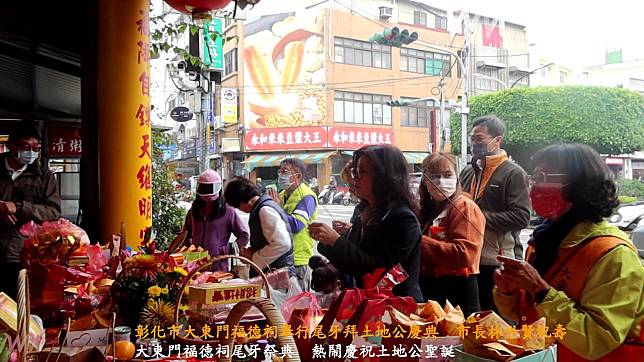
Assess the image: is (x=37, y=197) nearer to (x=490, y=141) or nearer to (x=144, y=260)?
(x=144, y=260)

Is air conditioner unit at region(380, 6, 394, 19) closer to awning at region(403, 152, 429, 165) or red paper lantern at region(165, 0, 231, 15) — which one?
awning at region(403, 152, 429, 165)

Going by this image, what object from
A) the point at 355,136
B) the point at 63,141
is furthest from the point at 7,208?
the point at 355,136

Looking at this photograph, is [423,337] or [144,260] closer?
[423,337]

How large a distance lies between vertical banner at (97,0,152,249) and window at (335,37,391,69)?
31.9 ft

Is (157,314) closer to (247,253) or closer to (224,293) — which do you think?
(224,293)

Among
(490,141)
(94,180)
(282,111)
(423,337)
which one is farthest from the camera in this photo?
(282,111)

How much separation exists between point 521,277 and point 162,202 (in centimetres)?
422

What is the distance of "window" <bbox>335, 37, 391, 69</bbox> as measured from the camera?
42.1 ft

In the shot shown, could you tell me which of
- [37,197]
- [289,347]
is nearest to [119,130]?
[37,197]

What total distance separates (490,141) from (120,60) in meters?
2.03

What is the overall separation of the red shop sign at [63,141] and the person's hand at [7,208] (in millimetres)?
3514

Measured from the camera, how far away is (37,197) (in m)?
2.72

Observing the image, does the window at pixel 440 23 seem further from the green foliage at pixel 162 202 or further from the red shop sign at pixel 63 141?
the red shop sign at pixel 63 141

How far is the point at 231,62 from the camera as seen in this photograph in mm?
17000
